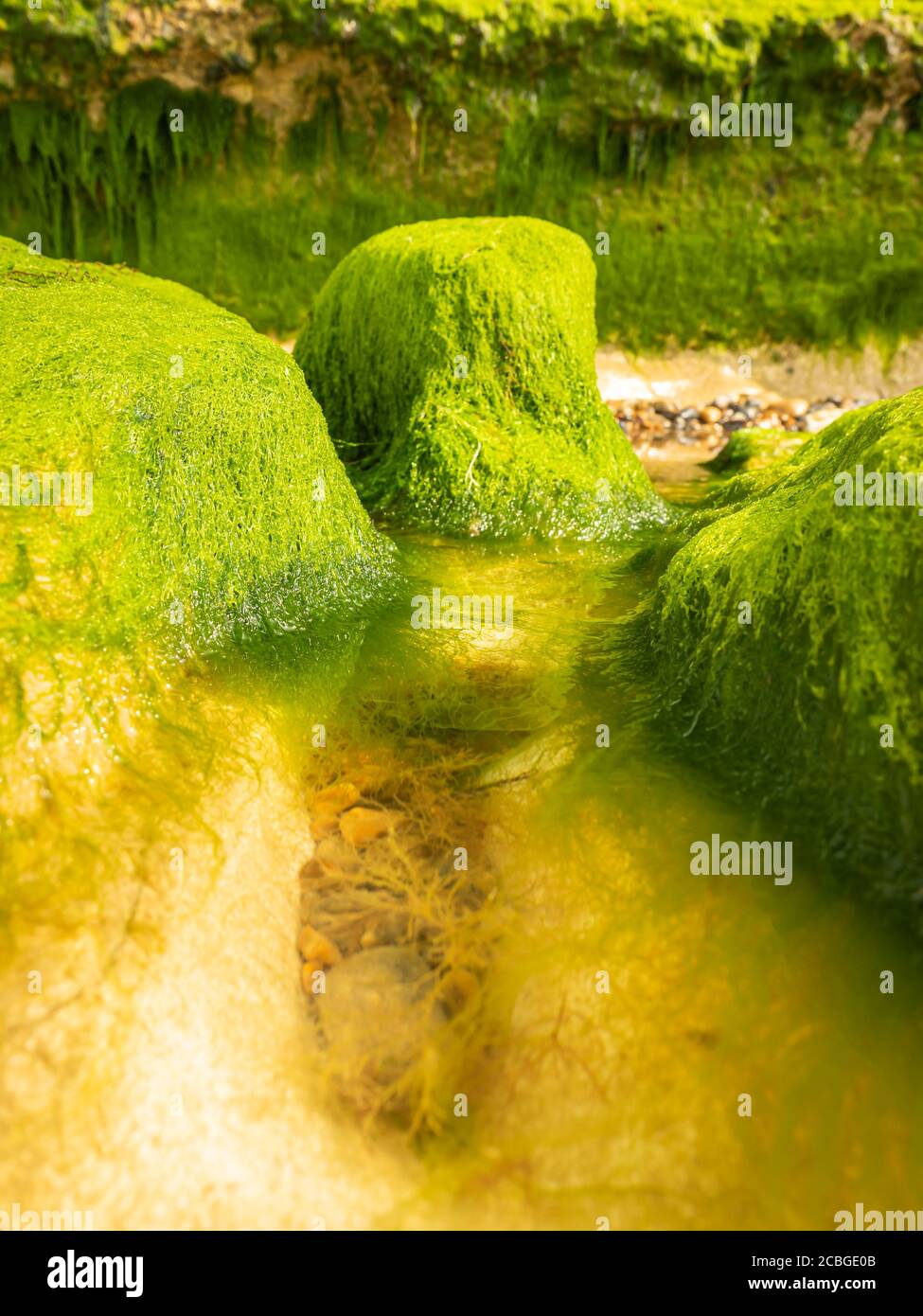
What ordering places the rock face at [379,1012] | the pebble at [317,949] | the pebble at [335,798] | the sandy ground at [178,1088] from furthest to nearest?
the pebble at [335,798] → the pebble at [317,949] → the rock face at [379,1012] → the sandy ground at [178,1088]

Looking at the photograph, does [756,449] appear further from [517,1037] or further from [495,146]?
[517,1037]

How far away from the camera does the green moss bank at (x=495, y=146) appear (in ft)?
33.0

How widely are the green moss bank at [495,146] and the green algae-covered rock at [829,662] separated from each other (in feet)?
28.9

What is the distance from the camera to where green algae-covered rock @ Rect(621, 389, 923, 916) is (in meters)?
2.56

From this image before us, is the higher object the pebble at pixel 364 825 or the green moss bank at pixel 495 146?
the green moss bank at pixel 495 146

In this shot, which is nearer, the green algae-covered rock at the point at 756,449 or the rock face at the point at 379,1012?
the rock face at the point at 379,1012

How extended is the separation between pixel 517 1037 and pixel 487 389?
16.0ft

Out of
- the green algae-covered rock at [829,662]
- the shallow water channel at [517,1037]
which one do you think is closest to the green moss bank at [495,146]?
the green algae-covered rock at [829,662]

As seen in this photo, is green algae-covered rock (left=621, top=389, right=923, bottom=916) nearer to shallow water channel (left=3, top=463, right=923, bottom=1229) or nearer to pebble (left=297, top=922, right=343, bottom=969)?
shallow water channel (left=3, top=463, right=923, bottom=1229)

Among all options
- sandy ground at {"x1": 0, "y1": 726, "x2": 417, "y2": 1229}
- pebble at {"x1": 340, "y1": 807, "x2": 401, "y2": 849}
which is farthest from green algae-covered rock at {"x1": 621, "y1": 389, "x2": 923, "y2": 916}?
sandy ground at {"x1": 0, "y1": 726, "x2": 417, "y2": 1229}

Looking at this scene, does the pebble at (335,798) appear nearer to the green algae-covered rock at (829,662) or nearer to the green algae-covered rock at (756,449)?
the green algae-covered rock at (829,662)

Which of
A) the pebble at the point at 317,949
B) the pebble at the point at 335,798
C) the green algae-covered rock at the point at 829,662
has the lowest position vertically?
the pebble at the point at 317,949

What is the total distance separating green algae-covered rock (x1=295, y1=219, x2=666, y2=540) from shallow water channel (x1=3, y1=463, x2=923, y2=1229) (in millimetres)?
3151

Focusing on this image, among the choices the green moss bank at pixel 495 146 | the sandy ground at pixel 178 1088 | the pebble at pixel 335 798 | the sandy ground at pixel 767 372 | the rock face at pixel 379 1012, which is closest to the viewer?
the sandy ground at pixel 178 1088
